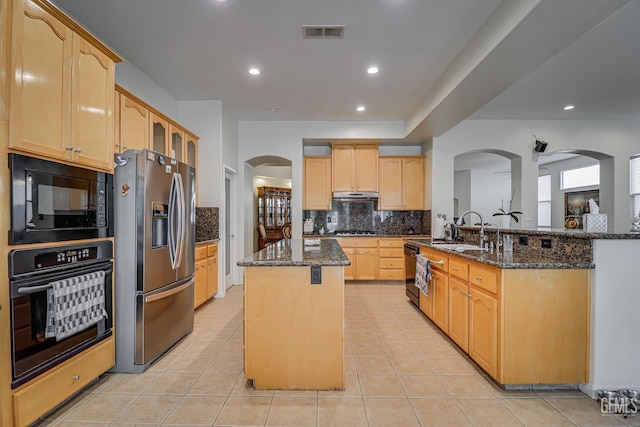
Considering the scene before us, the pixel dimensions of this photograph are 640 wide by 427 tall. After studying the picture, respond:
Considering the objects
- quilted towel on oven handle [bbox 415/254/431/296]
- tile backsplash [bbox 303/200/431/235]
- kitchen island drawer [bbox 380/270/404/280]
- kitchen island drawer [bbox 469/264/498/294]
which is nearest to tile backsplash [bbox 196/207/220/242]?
tile backsplash [bbox 303/200/431/235]

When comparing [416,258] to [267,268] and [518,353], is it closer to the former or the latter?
[518,353]

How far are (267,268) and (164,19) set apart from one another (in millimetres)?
2370

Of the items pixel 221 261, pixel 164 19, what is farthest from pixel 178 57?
pixel 221 261

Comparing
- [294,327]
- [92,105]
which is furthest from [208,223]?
[294,327]

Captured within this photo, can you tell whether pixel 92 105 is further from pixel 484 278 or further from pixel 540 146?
pixel 540 146

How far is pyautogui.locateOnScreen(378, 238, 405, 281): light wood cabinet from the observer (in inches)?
216

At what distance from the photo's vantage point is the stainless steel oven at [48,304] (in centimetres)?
159

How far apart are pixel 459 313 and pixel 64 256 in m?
3.02

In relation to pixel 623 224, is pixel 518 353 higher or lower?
lower

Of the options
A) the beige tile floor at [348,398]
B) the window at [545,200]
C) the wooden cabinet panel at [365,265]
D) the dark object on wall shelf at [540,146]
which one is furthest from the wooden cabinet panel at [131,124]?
the window at [545,200]

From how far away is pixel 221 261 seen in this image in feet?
15.0

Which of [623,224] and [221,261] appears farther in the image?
→ [623,224]

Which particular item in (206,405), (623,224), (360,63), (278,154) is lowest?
(206,405)

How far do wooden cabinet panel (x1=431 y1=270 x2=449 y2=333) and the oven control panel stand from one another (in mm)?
2995
